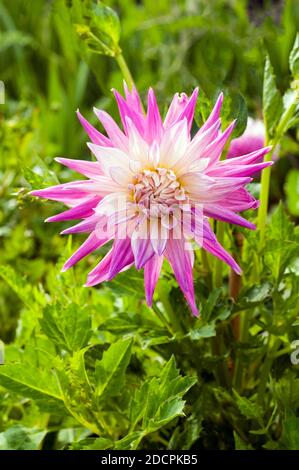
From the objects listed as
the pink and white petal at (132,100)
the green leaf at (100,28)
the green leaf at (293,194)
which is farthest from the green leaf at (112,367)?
the green leaf at (293,194)

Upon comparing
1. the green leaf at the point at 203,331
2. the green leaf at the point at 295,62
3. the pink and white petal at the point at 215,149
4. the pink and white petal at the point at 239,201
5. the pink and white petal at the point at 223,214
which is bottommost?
the green leaf at the point at 203,331

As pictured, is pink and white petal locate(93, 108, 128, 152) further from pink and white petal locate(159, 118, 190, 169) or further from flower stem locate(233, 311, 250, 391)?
flower stem locate(233, 311, 250, 391)

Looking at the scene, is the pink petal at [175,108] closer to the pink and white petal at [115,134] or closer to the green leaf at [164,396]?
the pink and white petal at [115,134]

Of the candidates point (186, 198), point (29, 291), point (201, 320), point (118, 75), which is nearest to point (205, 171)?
point (186, 198)

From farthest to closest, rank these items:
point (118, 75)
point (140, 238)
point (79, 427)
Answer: point (118, 75) < point (79, 427) < point (140, 238)

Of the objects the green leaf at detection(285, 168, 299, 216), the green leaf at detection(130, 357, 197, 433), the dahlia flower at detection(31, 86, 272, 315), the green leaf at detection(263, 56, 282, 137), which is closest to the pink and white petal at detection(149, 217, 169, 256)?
the dahlia flower at detection(31, 86, 272, 315)
